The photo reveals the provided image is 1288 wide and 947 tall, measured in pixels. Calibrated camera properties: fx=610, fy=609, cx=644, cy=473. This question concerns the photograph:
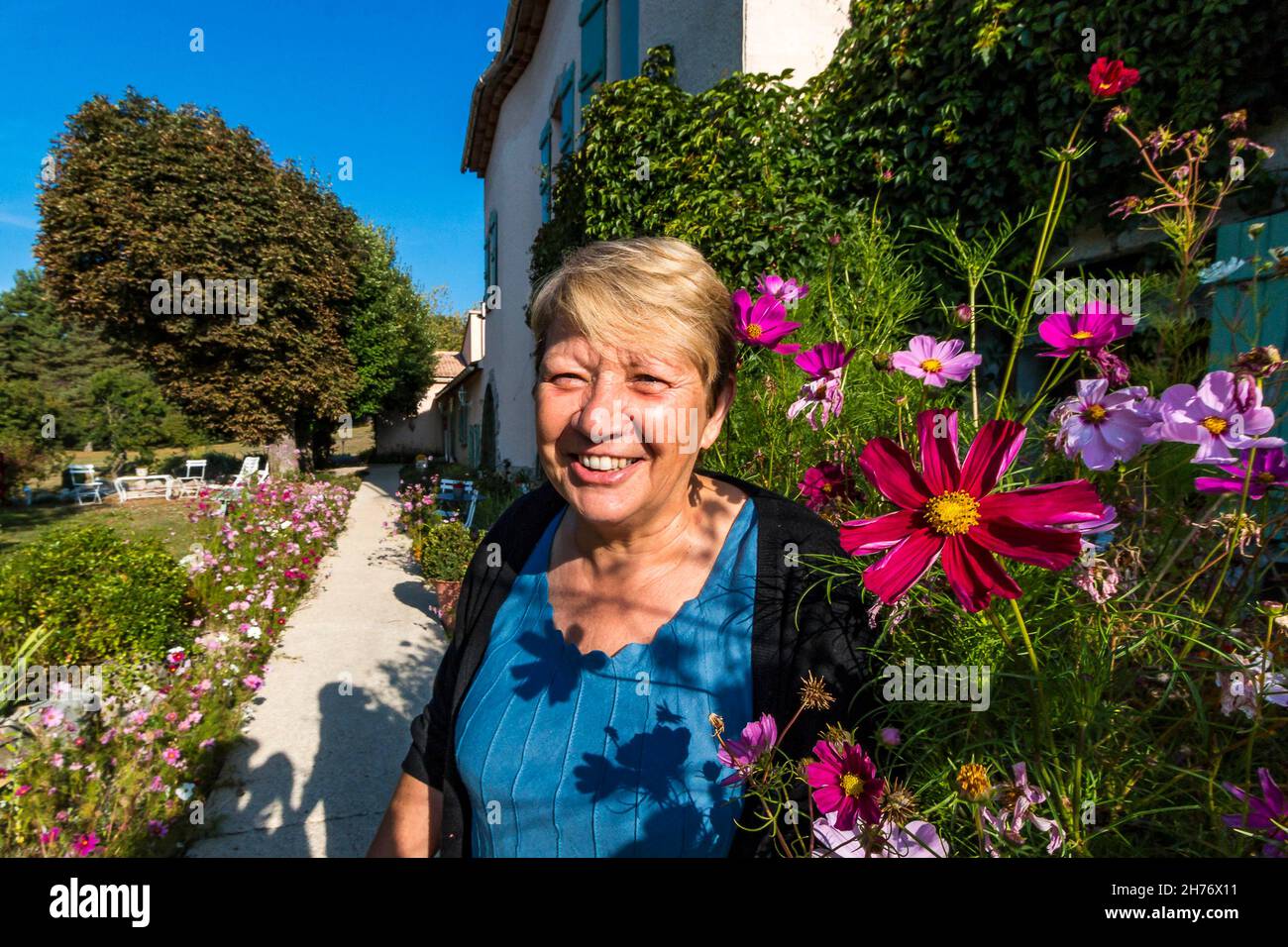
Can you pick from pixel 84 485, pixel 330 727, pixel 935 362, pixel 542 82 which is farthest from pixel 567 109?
pixel 84 485

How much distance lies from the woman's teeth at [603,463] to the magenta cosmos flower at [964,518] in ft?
2.09

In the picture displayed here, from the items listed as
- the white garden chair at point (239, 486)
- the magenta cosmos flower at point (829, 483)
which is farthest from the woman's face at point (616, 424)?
the white garden chair at point (239, 486)

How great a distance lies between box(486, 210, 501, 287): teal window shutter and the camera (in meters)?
12.8

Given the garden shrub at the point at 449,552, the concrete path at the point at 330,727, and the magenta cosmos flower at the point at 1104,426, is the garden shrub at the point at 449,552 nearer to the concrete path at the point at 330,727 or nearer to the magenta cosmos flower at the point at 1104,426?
the concrete path at the point at 330,727

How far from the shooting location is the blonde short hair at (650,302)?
3.85 ft

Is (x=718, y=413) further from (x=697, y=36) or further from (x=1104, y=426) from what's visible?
(x=697, y=36)

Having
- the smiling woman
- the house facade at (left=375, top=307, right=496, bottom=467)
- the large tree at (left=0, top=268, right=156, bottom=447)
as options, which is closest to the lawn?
the house facade at (left=375, top=307, right=496, bottom=467)

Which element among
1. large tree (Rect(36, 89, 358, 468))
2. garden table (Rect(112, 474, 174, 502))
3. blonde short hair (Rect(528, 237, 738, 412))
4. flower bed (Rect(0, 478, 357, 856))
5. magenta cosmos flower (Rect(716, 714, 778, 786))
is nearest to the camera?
magenta cosmos flower (Rect(716, 714, 778, 786))

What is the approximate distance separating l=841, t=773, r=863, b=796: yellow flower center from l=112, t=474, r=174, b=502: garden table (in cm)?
2005

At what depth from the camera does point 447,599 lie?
6.12 meters

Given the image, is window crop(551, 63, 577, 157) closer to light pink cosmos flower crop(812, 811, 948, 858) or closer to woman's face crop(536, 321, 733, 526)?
woman's face crop(536, 321, 733, 526)

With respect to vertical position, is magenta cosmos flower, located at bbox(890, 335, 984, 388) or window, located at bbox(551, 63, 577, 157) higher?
window, located at bbox(551, 63, 577, 157)

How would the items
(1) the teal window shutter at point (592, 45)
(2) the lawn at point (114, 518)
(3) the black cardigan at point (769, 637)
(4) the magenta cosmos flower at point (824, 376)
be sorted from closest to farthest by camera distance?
(3) the black cardigan at point (769, 637)
(4) the magenta cosmos flower at point (824, 376)
(1) the teal window shutter at point (592, 45)
(2) the lawn at point (114, 518)
